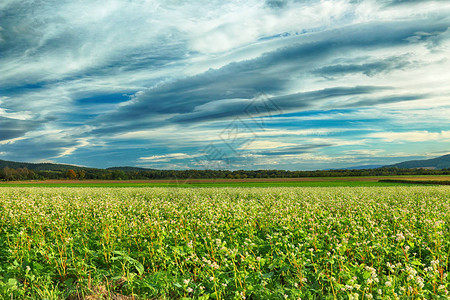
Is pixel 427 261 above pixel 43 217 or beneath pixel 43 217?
beneath

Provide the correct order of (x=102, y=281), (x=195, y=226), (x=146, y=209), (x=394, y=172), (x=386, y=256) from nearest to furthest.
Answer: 1. (x=102, y=281)
2. (x=386, y=256)
3. (x=195, y=226)
4. (x=146, y=209)
5. (x=394, y=172)

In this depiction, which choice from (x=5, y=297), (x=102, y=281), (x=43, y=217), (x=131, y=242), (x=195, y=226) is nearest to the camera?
(x=5, y=297)

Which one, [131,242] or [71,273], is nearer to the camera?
[71,273]

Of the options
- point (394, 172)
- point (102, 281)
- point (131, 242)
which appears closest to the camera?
point (102, 281)

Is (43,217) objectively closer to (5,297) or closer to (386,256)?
(5,297)

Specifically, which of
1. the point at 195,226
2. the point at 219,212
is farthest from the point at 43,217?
the point at 219,212

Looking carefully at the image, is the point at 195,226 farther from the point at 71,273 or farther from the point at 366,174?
the point at 366,174

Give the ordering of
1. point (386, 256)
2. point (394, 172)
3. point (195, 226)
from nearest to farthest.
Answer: point (386, 256), point (195, 226), point (394, 172)

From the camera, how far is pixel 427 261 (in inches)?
313

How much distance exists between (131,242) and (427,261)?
8.65m

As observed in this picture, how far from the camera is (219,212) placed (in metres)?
Result: 12.5

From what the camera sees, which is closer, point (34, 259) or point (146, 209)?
point (34, 259)

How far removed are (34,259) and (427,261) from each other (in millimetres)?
11089

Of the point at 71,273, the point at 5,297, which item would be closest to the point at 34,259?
the point at 71,273
